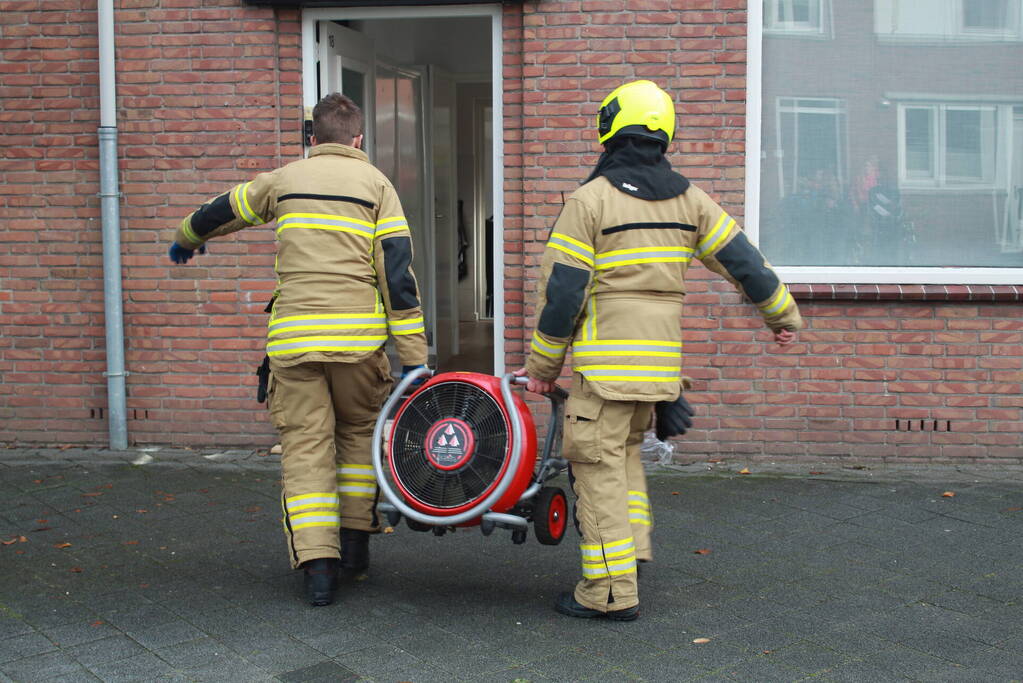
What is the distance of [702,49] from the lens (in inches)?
268

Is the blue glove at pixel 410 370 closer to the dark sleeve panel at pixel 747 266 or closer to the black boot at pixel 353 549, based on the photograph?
the black boot at pixel 353 549

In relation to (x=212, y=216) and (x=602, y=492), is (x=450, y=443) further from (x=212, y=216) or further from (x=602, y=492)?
(x=212, y=216)

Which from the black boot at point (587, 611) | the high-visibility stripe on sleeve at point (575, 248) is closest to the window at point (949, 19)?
the high-visibility stripe on sleeve at point (575, 248)

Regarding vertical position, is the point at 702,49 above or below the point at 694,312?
above

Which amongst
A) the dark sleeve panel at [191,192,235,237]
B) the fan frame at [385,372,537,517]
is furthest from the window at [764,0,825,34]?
the dark sleeve panel at [191,192,235,237]

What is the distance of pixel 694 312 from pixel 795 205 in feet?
2.98

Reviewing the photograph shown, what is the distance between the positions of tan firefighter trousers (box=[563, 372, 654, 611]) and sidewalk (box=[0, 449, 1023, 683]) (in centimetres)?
16

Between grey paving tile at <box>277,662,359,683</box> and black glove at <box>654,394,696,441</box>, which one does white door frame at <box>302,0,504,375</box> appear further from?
grey paving tile at <box>277,662,359,683</box>

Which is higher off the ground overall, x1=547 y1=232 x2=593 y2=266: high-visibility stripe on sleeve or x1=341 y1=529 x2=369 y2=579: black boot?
x1=547 y1=232 x2=593 y2=266: high-visibility stripe on sleeve

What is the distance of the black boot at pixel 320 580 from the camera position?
14.8ft

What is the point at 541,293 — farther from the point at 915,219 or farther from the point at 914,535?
the point at 915,219

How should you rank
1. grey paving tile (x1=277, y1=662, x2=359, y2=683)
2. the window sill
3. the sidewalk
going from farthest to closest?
the window sill < the sidewalk < grey paving tile (x1=277, y1=662, x2=359, y2=683)

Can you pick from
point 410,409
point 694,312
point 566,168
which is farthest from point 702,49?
point 410,409

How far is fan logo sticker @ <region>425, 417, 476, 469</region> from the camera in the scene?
431 centimetres
